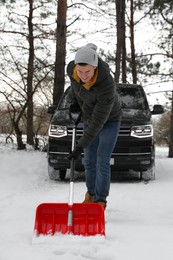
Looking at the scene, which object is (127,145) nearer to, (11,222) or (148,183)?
(148,183)

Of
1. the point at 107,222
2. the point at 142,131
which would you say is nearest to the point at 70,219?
the point at 107,222

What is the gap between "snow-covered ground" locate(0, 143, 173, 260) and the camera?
2.97m

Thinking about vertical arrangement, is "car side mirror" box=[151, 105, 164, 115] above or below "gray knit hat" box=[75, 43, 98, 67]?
below

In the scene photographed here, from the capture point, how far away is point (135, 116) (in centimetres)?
666

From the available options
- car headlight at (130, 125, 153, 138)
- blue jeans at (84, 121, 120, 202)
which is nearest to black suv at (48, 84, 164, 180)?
car headlight at (130, 125, 153, 138)

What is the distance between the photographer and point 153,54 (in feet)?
63.5

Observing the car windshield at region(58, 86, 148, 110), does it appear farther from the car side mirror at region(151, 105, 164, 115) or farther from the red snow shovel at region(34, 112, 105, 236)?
the red snow shovel at region(34, 112, 105, 236)

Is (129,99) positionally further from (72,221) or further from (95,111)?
(72,221)

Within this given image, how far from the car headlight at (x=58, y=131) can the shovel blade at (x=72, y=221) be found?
3.06 m

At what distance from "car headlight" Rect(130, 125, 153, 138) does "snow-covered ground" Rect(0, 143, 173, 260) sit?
81cm

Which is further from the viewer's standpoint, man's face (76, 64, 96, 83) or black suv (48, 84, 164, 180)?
black suv (48, 84, 164, 180)

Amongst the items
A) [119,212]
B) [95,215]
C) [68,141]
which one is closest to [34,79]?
[68,141]

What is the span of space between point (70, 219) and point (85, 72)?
1.29 meters

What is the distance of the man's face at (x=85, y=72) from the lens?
134 inches
